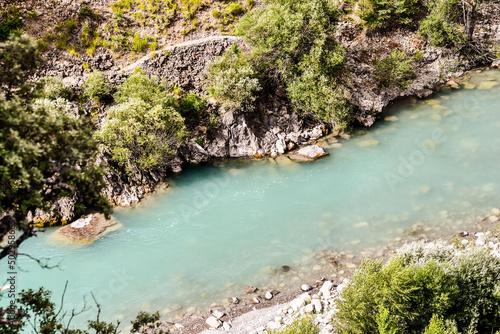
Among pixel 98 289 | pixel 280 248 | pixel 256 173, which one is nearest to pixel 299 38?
pixel 256 173

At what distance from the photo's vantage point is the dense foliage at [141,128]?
30938 mm

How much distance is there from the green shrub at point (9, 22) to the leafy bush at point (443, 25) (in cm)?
4633

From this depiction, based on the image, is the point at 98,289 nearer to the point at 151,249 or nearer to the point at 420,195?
the point at 151,249

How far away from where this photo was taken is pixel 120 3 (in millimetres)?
42906

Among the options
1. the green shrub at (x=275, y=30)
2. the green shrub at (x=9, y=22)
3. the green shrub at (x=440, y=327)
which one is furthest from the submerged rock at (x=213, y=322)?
the green shrub at (x=9, y=22)

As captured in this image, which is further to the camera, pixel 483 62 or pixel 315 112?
pixel 483 62

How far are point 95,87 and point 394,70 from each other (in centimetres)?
3234

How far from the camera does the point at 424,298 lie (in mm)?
16172

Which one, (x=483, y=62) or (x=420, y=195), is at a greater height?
(x=483, y=62)

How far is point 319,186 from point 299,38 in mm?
14644

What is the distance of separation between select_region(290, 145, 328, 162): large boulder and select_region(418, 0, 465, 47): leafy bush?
22.9 metres

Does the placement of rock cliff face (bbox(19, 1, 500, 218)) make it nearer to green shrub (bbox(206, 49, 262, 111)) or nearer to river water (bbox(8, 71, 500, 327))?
green shrub (bbox(206, 49, 262, 111))

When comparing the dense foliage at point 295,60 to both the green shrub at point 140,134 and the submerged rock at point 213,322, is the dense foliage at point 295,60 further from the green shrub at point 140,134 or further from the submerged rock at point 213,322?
the submerged rock at point 213,322
